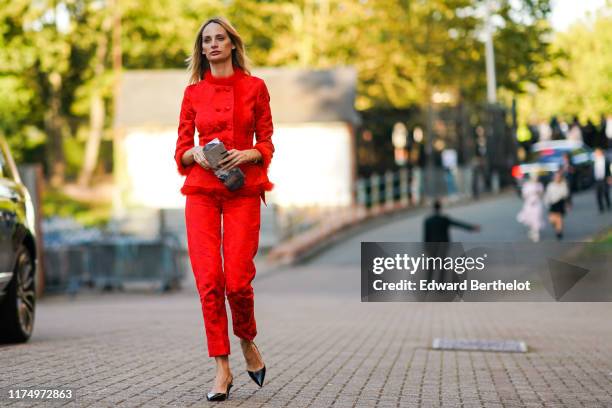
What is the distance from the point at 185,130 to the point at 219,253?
2.23 feet

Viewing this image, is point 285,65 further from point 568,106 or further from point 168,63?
point 568,106

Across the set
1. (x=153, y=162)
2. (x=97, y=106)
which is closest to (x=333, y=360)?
(x=153, y=162)

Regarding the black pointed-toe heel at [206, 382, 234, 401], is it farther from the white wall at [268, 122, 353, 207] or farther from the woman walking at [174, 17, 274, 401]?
the white wall at [268, 122, 353, 207]

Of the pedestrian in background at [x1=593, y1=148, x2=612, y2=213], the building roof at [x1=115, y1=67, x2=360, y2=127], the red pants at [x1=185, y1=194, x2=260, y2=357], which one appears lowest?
the pedestrian in background at [x1=593, y1=148, x2=612, y2=213]

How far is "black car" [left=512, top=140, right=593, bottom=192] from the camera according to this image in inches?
1196

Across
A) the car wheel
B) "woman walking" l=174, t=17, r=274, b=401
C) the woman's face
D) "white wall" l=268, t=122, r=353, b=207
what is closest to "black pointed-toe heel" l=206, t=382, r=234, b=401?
"woman walking" l=174, t=17, r=274, b=401

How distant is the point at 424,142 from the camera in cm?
4466

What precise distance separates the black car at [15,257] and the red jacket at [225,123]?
366 cm

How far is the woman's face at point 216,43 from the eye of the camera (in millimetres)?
7004

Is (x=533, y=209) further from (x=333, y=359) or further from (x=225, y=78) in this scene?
(x=225, y=78)

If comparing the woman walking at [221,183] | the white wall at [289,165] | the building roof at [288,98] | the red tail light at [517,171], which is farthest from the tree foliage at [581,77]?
the woman walking at [221,183]

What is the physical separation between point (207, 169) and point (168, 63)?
171 ft

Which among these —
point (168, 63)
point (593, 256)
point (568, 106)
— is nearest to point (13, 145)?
point (168, 63)

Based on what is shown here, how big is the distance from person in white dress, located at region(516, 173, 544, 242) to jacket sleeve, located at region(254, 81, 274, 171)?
22.5m
